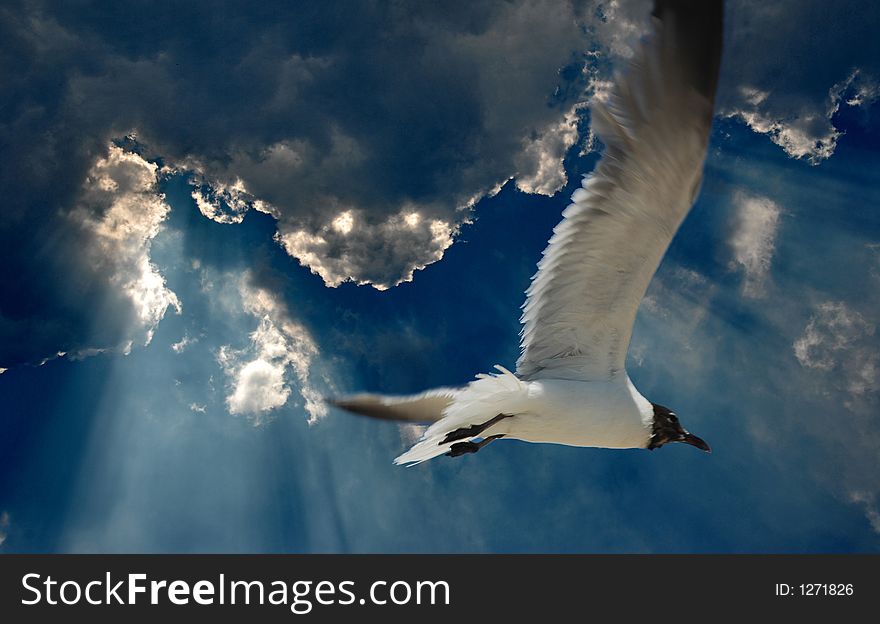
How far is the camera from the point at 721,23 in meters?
3.56

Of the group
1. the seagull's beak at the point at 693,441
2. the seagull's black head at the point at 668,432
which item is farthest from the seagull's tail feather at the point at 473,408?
the seagull's beak at the point at 693,441

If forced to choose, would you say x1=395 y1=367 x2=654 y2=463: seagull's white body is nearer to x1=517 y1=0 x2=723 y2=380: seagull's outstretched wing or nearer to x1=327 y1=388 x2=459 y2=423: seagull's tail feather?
x1=517 y1=0 x2=723 y2=380: seagull's outstretched wing

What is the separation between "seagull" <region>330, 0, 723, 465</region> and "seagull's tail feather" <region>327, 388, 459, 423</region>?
0.7 inches

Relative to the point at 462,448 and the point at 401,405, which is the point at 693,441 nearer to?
the point at 462,448

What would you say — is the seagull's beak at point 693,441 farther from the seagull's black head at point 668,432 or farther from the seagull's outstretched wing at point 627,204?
the seagull's outstretched wing at point 627,204

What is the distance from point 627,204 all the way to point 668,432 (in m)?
2.94

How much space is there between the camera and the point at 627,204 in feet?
14.9

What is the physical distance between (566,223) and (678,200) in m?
0.82

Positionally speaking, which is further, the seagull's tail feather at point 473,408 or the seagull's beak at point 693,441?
the seagull's beak at point 693,441

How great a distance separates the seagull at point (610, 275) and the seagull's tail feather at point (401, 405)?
18 millimetres

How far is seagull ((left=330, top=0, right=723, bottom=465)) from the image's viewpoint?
12.4ft

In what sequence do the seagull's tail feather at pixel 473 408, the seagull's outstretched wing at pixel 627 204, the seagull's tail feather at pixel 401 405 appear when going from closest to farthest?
the seagull's outstretched wing at pixel 627 204, the seagull's tail feather at pixel 473 408, the seagull's tail feather at pixel 401 405

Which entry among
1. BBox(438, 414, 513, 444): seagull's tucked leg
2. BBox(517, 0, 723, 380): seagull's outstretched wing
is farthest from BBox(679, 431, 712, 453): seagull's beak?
BBox(438, 414, 513, 444): seagull's tucked leg

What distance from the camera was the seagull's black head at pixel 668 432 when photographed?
249 inches
